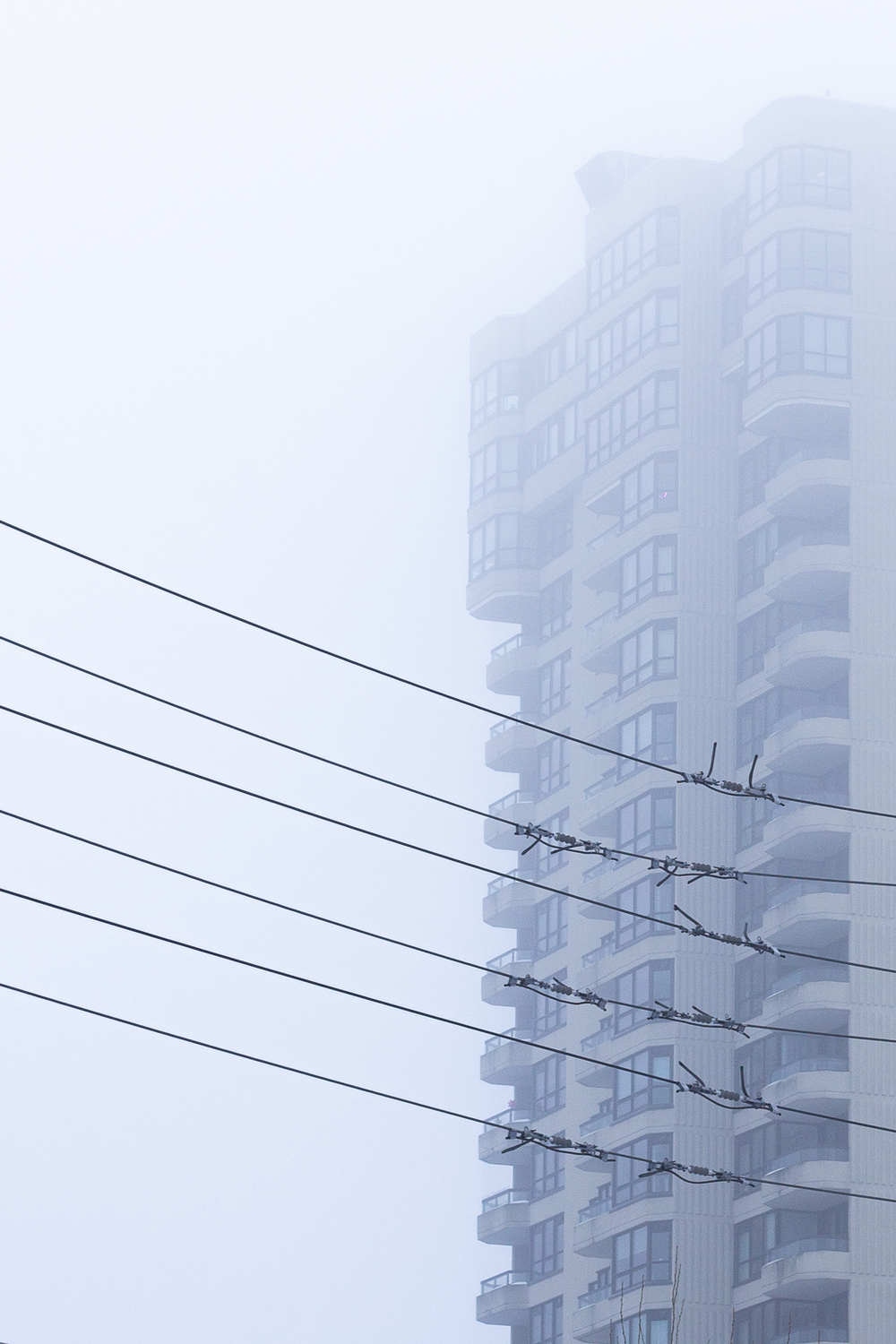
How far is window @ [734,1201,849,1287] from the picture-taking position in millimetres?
87750

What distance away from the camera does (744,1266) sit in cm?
9069

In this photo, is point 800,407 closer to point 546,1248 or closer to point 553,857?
point 553,857

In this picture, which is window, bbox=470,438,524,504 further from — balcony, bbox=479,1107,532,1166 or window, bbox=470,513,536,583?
balcony, bbox=479,1107,532,1166

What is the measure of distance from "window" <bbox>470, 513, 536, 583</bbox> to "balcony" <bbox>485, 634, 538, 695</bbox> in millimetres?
2968

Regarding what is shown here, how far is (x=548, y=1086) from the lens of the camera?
105m

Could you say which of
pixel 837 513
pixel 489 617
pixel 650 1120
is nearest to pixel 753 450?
pixel 837 513

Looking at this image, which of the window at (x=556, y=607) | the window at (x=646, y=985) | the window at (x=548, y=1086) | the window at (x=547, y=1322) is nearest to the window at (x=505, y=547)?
the window at (x=556, y=607)

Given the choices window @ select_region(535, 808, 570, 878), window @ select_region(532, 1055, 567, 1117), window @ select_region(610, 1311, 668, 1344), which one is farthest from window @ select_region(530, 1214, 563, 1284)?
window @ select_region(535, 808, 570, 878)

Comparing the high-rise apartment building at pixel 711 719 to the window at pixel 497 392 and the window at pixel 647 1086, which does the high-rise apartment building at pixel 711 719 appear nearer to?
the window at pixel 647 1086

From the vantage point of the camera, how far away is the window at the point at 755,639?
320ft

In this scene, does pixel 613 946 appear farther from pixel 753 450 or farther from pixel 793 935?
pixel 753 450

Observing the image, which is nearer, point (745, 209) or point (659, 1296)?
point (659, 1296)

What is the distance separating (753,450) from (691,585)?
5.41 meters

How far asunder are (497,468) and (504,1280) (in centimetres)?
3230
